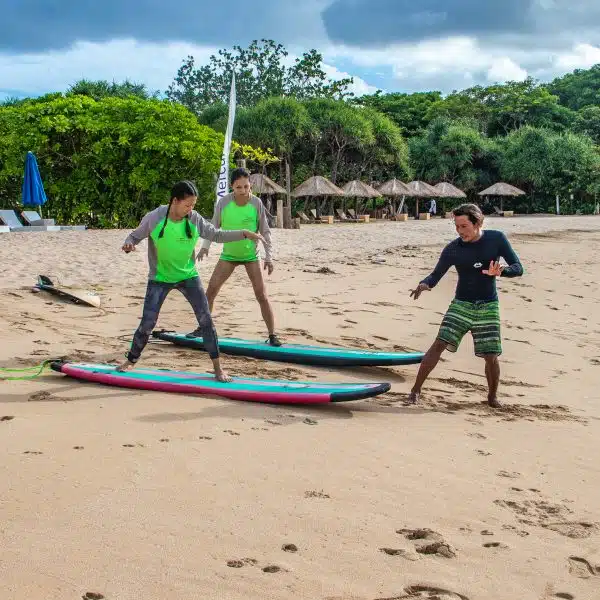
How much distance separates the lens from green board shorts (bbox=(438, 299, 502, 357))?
18.5 feet

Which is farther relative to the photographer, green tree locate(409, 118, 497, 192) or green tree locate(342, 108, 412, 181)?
green tree locate(409, 118, 497, 192)

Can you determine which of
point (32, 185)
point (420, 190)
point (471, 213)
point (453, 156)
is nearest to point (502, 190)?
point (453, 156)

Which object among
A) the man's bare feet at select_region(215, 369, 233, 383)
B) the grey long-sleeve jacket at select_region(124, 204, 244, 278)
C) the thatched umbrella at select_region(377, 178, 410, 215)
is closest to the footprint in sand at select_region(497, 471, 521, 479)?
the man's bare feet at select_region(215, 369, 233, 383)

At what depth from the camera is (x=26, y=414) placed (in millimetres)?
4617

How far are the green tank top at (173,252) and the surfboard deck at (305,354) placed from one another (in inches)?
56.8

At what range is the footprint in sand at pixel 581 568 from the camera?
3129 millimetres

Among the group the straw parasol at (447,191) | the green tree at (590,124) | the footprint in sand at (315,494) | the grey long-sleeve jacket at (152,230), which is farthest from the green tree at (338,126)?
the footprint in sand at (315,494)

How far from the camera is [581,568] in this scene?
3184 millimetres

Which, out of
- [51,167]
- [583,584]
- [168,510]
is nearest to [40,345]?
[168,510]

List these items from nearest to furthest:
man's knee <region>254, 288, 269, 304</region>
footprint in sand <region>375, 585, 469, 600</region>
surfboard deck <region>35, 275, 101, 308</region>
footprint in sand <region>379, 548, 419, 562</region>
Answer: footprint in sand <region>375, 585, 469, 600</region>, footprint in sand <region>379, 548, 419, 562</region>, man's knee <region>254, 288, 269, 304</region>, surfboard deck <region>35, 275, 101, 308</region>

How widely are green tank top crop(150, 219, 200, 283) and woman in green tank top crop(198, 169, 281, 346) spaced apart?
3.71 feet

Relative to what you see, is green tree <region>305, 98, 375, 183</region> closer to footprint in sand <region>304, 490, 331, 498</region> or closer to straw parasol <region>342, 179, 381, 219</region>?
straw parasol <region>342, 179, 381, 219</region>

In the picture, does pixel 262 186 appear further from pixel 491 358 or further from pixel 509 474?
pixel 509 474

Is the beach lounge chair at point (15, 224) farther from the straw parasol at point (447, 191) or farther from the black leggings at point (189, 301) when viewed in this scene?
the straw parasol at point (447, 191)
